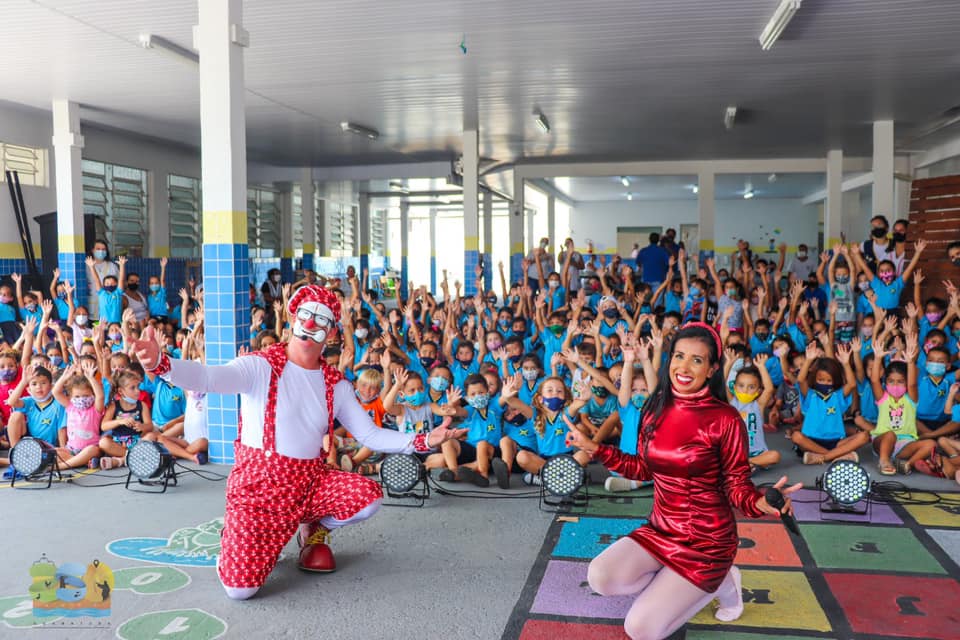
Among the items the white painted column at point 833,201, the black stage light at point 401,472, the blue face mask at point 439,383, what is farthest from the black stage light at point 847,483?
the white painted column at point 833,201

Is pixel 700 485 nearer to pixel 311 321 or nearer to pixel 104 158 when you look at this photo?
pixel 311 321

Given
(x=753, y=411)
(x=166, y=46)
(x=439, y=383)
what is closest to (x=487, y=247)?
(x=166, y=46)

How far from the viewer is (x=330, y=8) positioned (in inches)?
322

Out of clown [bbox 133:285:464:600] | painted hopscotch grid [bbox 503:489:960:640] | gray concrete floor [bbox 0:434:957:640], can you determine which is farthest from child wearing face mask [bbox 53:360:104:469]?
painted hopscotch grid [bbox 503:489:960:640]

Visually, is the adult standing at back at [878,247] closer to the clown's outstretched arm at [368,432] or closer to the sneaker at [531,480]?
the sneaker at [531,480]

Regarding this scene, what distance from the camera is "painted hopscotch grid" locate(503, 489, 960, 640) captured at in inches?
161

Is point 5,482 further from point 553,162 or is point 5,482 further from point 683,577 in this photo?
point 553,162

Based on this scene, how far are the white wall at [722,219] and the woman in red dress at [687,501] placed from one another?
3100cm

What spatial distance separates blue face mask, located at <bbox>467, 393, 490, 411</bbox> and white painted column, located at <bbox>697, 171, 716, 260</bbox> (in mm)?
14203

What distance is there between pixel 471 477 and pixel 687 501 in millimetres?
3103

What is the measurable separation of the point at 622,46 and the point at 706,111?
492 centimetres

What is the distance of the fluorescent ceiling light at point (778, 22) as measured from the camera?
777 centimetres

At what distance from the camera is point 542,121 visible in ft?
47.6

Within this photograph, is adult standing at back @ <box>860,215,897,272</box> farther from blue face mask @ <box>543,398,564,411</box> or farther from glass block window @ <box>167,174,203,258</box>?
glass block window @ <box>167,174,203,258</box>
